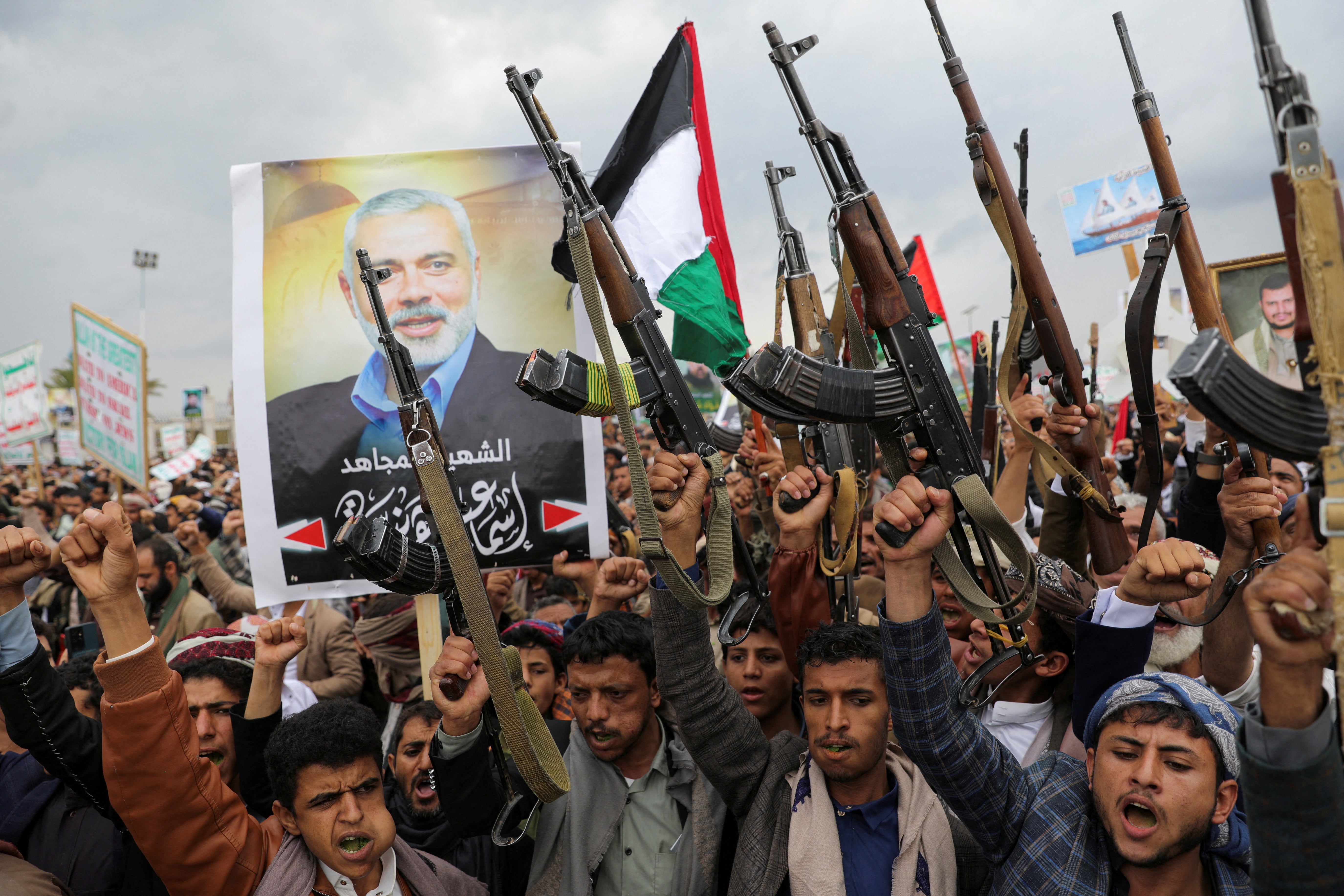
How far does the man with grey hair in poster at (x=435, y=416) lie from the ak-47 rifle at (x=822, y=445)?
1058 mm

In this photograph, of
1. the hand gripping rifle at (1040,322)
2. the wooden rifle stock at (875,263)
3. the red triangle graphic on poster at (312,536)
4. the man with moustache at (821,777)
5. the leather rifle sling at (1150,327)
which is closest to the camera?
the man with moustache at (821,777)

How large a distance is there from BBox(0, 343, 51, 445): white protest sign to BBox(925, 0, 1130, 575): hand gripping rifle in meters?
12.1

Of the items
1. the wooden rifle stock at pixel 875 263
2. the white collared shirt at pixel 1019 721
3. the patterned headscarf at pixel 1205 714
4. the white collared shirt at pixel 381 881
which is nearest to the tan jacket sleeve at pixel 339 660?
the white collared shirt at pixel 381 881

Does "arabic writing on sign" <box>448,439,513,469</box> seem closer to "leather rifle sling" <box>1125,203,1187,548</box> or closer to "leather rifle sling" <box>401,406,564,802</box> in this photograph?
"leather rifle sling" <box>401,406,564,802</box>

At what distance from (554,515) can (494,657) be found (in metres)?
1.44

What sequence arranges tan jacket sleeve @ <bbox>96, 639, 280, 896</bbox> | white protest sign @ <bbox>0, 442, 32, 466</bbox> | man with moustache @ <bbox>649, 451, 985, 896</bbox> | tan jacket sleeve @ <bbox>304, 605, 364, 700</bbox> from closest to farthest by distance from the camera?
tan jacket sleeve @ <bbox>96, 639, 280, 896</bbox>, man with moustache @ <bbox>649, 451, 985, 896</bbox>, tan jacket sleeve @ <bbox>304, 605, 364, 700</bbox>, white protest sign @ <bbox>0, 442, 32, 466</bbox>

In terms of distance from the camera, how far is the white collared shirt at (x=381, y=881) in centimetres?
232

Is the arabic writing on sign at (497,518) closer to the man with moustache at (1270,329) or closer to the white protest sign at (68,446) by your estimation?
the man with moustache at (1270,329)

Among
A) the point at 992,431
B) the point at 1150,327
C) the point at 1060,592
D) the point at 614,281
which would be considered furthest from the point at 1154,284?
the point at 992,431

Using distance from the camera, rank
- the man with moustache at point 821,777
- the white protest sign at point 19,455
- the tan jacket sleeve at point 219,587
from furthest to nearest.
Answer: the white protest sign at point 19,455 → the tan jacket sleeve at point 219,587 → the man with moustache at point 821,777

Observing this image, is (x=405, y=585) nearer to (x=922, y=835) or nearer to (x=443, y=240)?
(x=922, y=835)

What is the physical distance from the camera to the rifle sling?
2.43 meters

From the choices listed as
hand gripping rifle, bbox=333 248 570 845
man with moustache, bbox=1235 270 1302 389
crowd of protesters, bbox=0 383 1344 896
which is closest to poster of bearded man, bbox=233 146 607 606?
crowd of protesters, bbox=0 383 1344 896

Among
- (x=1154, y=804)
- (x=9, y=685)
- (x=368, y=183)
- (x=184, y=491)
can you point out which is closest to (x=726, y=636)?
(x=1154, y=804)
